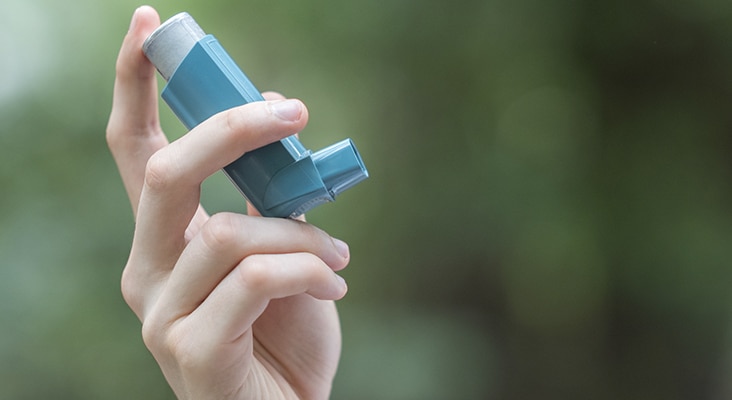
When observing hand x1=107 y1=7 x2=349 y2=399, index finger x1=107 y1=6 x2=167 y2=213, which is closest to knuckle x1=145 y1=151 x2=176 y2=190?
hand x1=107 y1=7 x2=349 y2=399

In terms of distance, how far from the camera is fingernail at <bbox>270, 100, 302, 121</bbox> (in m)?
0.40

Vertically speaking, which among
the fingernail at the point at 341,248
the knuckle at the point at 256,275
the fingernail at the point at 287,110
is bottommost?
the fingernail at the point at 341,248

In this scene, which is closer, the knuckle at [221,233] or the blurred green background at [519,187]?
the knuckle at [221,233]

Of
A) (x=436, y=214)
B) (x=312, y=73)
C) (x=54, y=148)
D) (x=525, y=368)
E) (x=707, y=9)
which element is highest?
(x=54, y=148)

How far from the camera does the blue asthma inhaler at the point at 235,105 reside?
414 millimetres

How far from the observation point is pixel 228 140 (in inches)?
15.4

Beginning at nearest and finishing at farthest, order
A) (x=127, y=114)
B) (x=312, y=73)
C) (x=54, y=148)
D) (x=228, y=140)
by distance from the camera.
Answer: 1. (x=228, y=140)
2. (x=127, y=114)
3. (x=54, y=148)
4. (x=312, y=73)

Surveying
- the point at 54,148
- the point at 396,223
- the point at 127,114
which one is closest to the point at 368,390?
the point at 396,223

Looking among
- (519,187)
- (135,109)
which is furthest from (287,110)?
(519,187)

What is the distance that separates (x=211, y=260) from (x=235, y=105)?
0.34 ft

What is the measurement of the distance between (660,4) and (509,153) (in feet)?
1.25

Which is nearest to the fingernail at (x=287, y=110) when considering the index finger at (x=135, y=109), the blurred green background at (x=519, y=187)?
the index finger at (x=135, y=109)

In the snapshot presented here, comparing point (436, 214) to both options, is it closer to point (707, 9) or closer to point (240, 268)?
point (707, 9)

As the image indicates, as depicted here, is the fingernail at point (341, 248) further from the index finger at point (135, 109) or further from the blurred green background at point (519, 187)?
the blurred green background at point (519, 187)
